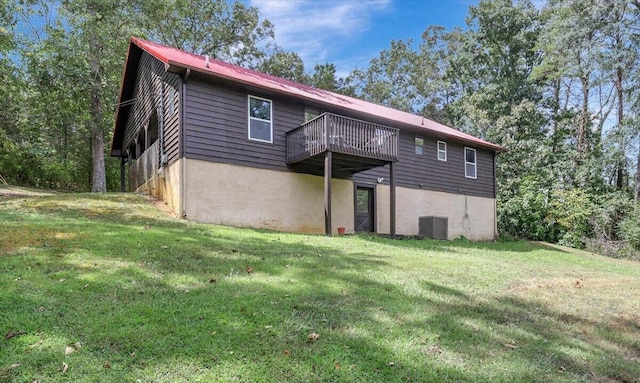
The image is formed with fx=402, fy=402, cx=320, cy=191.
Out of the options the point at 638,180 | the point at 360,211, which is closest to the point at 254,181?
the point at 360,211

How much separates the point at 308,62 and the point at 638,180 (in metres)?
22.3

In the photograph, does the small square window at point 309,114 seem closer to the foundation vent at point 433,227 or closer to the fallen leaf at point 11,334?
the foundation vent at point 433,227

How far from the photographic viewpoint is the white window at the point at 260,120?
38.8ft

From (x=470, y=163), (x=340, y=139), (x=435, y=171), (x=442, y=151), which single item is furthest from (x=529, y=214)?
(x=340, y=139)

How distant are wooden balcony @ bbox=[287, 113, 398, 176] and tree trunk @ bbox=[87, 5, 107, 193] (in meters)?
12.0

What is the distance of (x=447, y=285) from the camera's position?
20.6 feet

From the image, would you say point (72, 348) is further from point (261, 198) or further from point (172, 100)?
point (172, 100)

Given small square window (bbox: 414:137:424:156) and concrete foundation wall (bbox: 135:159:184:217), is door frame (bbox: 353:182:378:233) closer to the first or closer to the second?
small square window (bbox: 414:137:424:156)

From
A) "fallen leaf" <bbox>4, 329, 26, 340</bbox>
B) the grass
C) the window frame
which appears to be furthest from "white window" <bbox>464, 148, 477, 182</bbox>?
"fallen leaf" <bbox>4, 329, 26, 340</bbox>

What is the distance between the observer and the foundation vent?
14759mm

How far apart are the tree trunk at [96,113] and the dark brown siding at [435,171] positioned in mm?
13150

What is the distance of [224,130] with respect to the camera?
11.2 m

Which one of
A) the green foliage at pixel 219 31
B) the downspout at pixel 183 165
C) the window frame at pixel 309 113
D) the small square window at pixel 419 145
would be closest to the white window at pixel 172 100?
the downspout at pixel 183 165

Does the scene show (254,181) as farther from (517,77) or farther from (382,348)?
(517,77)
